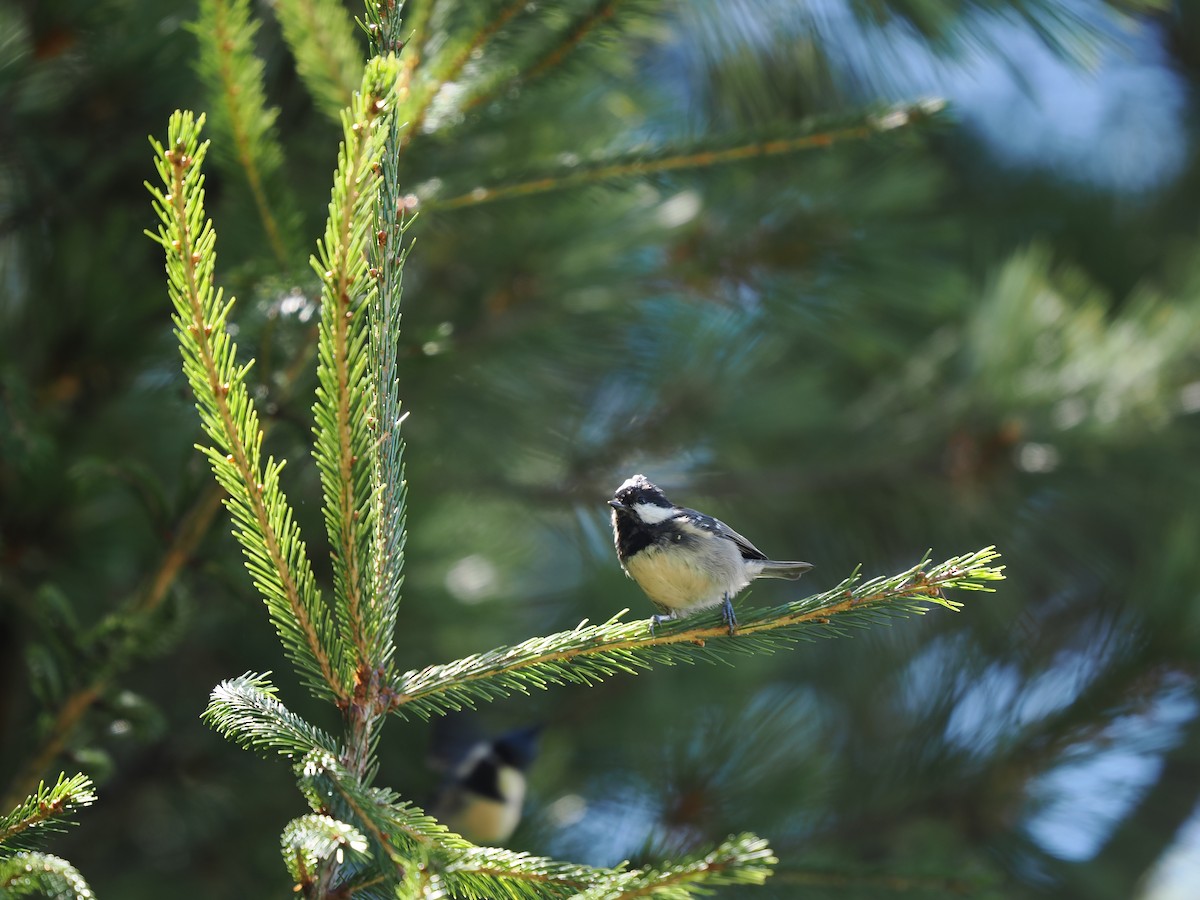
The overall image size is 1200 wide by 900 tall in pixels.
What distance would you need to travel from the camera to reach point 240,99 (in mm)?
1655

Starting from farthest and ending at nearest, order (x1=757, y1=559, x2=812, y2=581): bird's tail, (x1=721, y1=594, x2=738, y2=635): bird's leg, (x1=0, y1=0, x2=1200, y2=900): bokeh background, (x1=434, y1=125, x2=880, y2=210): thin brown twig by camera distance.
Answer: (x1=757, y1=559, x2=812, y2=581): bird's tail < (x1=0, y1=0, x2=1200, y2=900): bokeh background < (x1=434, y1=125, x2=880, y2=210): thin brown twig < (x1=721, y1=594, x2=738, y2=635): bird's leg

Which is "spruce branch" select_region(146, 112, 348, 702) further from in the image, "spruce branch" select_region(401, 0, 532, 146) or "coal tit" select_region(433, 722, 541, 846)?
"coal tit" select_region(433, 722, 541, 846)

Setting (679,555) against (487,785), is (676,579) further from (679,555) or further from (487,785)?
(487,785)

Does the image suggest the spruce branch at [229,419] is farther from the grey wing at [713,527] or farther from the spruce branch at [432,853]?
the grey wing at [713,527]

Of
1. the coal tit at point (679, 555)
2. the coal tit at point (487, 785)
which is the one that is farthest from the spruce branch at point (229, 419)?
the coal tit at point (487, 785)

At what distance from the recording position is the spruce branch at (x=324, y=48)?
175 centimetres

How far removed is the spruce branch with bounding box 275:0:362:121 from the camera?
175cm

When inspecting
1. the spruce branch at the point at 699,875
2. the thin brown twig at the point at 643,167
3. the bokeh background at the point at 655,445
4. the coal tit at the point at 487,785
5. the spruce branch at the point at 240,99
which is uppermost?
the spruce branch at the point at 240,99

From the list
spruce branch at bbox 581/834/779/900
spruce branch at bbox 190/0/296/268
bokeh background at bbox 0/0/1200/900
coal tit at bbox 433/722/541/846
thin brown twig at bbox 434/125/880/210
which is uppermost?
spruce branch at bbox 190/0/296/268

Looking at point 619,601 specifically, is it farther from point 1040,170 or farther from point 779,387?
point 1040,170

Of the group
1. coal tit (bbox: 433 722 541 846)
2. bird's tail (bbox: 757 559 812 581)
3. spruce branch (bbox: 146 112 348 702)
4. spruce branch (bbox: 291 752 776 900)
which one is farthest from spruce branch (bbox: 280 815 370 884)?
coal tit (bbox: 433 722 541 846)

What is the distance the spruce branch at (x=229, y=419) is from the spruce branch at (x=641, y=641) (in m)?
0.11

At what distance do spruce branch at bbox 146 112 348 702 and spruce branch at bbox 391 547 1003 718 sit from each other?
0.11 meters

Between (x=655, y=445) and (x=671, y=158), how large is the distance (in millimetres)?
1277
